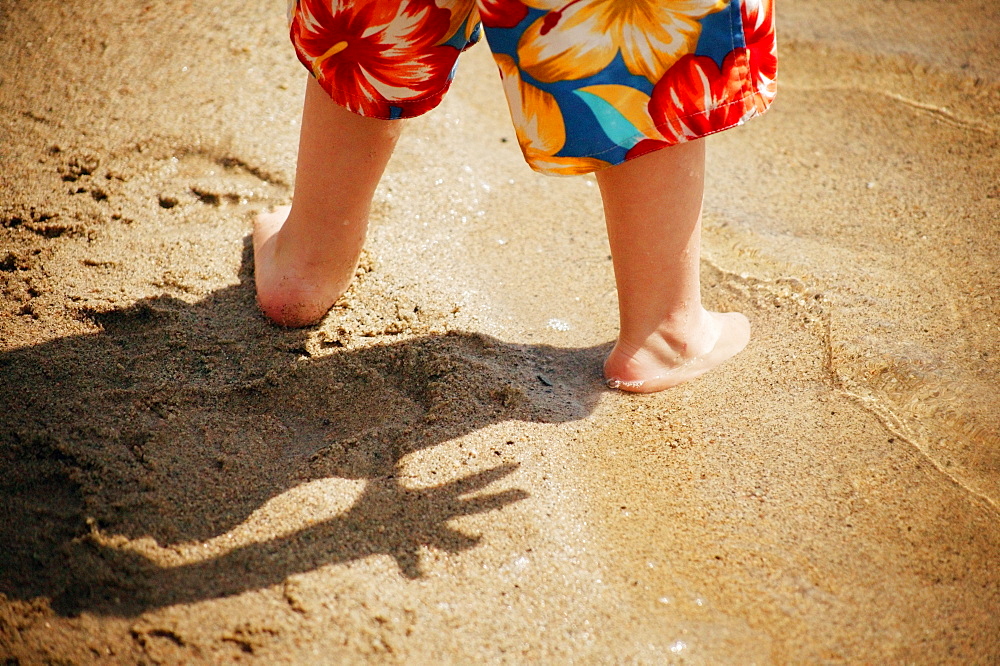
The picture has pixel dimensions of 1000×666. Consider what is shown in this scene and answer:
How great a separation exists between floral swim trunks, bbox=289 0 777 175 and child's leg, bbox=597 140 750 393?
0.14 m

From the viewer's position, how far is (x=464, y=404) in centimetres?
144

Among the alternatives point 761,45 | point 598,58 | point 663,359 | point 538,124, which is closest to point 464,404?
point 663,359

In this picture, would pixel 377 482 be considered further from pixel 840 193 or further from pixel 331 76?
pixel 840 193

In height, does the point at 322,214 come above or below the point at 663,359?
above

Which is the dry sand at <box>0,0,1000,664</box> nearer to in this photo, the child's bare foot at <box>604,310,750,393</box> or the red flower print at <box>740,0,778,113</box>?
the child's bare foot at <box>604,310,750,393</box>

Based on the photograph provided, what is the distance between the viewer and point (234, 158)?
2.06m

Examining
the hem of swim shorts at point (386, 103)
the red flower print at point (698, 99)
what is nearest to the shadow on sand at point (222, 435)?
the hem of swim shorts at point (386, 103)

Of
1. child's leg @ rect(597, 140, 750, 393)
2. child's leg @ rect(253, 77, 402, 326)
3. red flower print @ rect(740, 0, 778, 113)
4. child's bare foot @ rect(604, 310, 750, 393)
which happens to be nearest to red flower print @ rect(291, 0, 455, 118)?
child's leg @ rect(253, 77, 402, 326)

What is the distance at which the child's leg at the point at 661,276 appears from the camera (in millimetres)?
1284

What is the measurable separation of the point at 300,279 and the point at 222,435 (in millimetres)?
399

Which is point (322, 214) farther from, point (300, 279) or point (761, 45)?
point (761, 45)

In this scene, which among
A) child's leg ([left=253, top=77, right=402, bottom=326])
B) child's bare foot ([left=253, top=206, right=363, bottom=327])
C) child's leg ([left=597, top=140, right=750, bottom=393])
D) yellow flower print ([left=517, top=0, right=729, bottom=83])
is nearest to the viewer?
yellow flower print ([left=517, top=0, right=729, bottom=83])

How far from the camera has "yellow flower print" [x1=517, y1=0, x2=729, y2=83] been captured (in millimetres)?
1035

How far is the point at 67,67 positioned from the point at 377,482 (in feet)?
6.03
